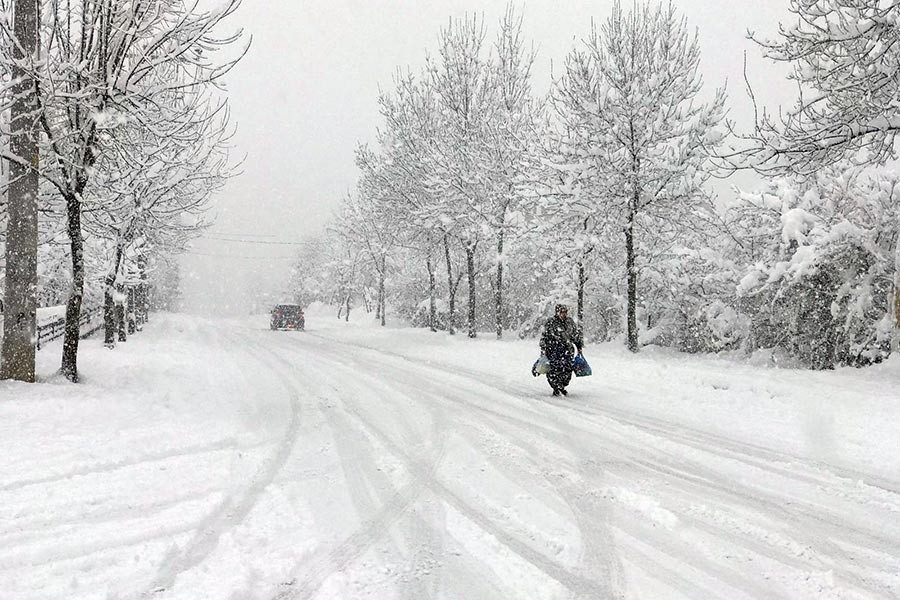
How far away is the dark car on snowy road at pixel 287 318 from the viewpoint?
34656 mm

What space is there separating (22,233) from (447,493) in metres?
8.37

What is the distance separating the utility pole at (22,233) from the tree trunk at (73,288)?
1.71 feet

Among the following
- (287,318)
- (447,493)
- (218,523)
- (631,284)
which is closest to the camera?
(218,523)

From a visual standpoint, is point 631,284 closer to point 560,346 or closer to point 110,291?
point 560,346

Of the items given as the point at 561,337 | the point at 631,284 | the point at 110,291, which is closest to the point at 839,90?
the point at 561,337

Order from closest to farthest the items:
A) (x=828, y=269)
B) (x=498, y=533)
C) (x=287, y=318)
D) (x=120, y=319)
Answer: (x=498, y=533) < (x=828, y=269) < (x=120, y=319) < (x=287, y=318)

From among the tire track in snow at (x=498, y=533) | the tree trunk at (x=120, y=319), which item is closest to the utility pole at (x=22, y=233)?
the tire track in snow at (x=498, y=533)

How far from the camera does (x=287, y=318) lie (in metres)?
34.9

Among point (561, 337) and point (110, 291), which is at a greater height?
point (110, 291)

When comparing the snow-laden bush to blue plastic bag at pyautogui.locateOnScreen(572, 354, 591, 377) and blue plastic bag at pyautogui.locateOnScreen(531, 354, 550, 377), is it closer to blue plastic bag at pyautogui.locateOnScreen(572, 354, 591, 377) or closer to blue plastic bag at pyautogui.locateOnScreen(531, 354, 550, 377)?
blue plastic bag at pyautogui.locateOnScreen(572, 354, 591, 377)

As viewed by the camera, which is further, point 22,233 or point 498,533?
point 22,233

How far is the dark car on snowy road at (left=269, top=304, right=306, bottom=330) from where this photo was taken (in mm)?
34656

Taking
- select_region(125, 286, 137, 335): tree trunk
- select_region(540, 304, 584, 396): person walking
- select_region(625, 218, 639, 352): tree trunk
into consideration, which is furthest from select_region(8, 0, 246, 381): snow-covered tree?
select_region(125, 286, 137, 335): tree trunk

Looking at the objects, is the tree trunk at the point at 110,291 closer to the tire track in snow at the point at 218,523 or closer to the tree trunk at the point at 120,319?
the tree trunk at the point at 120,319
